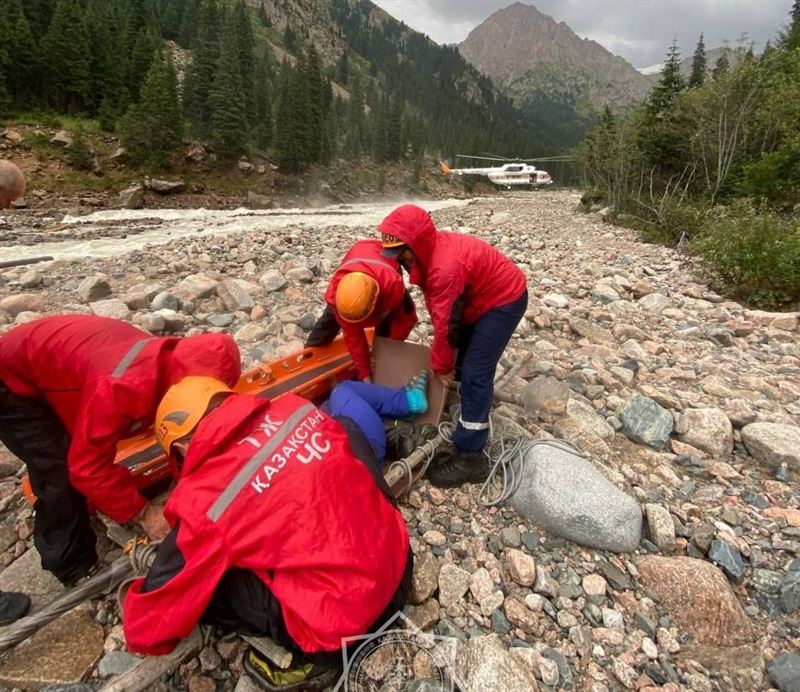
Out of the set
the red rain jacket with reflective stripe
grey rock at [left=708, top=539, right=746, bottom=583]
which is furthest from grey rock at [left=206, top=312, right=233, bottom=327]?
grey rock at [left=708, top=539, right=746, bottom=583]

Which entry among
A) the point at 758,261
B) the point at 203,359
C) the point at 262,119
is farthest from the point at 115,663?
the point at 262,119

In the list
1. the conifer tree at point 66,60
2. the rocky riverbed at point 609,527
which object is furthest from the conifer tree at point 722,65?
the conifer tree at point 66,60

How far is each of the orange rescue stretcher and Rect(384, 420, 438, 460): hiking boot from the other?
74cm

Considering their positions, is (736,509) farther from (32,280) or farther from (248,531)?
(32,280)

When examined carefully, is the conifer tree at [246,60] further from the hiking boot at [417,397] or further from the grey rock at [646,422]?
the grey rock at [646,422]

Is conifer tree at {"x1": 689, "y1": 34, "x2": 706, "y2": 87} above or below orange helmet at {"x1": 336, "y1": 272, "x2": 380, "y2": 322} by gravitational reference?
above

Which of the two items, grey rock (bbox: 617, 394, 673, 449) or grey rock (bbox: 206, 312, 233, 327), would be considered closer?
grey rock (bbox: 617, 394, 673, 449)

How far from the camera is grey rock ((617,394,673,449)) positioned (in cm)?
338

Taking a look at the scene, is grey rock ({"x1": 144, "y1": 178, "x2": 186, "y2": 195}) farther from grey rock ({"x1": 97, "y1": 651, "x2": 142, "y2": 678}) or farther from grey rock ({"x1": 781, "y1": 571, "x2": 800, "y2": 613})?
grey rock ({"x1": 781, "y1": 571, "x2": 800, "y2": 613})

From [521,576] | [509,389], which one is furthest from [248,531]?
[509,389]

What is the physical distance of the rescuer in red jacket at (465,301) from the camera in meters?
2.83

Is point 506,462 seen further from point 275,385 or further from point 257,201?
point 257,201

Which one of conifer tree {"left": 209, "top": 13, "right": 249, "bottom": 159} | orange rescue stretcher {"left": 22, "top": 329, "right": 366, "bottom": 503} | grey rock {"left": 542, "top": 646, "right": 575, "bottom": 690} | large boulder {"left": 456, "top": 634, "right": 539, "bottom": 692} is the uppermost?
conifer tree {"left": 209, "top": 13, "right": 249, "bottom": 159}

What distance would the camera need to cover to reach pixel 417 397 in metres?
3.32
